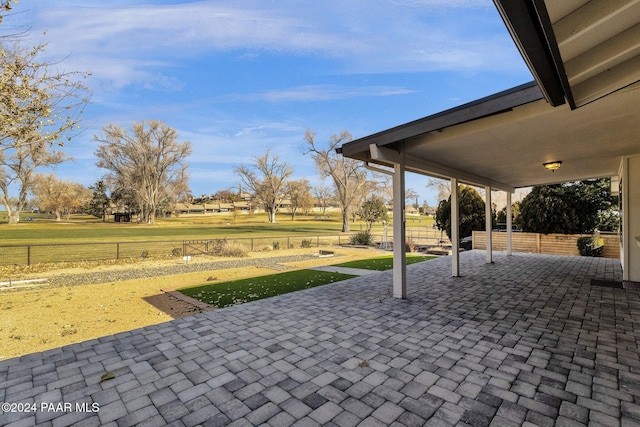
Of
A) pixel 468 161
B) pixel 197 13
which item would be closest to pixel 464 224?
pixel 468 161

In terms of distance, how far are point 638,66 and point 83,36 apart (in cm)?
981

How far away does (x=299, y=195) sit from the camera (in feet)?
152

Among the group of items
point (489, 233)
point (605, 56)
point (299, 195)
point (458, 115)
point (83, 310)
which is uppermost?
point (299, 195)

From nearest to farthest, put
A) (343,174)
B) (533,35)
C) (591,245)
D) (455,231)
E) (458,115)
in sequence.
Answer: (533,35), (458,115), (455,231), (591,245), (343,174)

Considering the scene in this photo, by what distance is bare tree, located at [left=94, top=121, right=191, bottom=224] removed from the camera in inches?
1369

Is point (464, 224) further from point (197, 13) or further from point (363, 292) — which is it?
point (197, 13)

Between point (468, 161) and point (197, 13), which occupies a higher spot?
point (197, 13)

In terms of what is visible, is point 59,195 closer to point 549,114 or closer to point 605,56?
point 549,114

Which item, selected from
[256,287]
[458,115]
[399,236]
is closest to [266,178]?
[256,287]

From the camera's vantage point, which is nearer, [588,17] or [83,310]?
[588,17]

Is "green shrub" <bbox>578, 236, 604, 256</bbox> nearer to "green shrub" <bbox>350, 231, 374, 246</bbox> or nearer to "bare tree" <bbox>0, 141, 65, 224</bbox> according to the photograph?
"green shrub" <bbox>350, 231, 374, 246</bbox>

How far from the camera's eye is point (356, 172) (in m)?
30.3

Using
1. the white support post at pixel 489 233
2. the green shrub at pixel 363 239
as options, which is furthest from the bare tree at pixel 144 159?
the white support post at pixel 489 233

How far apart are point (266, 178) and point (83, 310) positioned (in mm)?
34767
